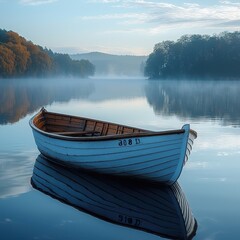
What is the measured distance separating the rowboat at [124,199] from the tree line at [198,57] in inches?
5745

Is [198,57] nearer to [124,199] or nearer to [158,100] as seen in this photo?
[158,100]

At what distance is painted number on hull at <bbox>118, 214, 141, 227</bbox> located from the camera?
991 centimetres

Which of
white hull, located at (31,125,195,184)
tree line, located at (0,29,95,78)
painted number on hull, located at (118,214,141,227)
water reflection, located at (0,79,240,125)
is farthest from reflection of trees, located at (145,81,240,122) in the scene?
tree line, located at (0,29,95,78)

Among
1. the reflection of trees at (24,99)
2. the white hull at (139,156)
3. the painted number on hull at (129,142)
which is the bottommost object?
the reflection of trees at (24,99)

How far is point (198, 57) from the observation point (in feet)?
513

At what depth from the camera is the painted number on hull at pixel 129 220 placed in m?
9.91

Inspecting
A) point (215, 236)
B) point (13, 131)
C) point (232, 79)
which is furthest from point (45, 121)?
point (232, 79)

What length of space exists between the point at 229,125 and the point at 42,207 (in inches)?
813

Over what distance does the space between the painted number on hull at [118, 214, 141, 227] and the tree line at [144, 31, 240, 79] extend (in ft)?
489

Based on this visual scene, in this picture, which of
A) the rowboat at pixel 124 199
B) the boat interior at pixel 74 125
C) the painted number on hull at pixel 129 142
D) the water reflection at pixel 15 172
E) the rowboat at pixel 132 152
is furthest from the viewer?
the boat interior at pixel 74 125

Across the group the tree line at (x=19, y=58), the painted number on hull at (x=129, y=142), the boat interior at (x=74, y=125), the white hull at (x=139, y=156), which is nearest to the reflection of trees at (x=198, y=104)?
the boat interior at (x=74, y=125)

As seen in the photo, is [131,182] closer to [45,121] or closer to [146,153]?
[146,153]

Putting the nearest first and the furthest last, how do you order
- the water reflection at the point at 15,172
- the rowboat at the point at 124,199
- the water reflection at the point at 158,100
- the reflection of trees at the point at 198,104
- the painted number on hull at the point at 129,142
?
the rowboat at the point at 124,199, the painted number on hull at the point at 129,142, the water reflection at the point at 15,172, the water reflection at the point at 158,100, the reflection of trees at the point at 198,104

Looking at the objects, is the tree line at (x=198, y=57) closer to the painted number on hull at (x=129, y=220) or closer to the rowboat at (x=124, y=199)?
the rowboat at (x=124, y=199)
